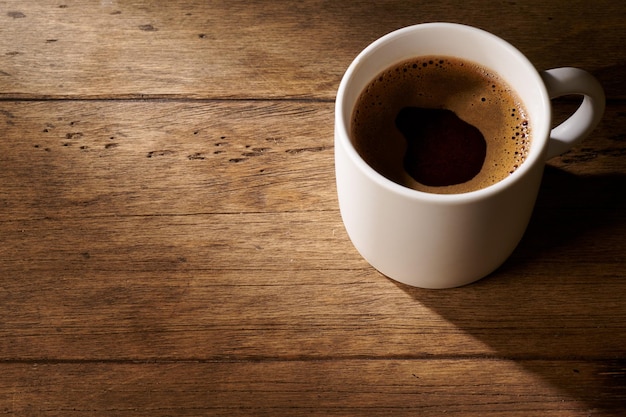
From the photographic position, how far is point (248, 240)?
0.85m

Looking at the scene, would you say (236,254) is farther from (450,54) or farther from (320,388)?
(450,54)

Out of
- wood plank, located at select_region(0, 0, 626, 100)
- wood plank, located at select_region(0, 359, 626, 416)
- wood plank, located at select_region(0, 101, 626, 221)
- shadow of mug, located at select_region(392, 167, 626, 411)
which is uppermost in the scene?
wood plank, located at select_region(0, 0, 626, 100)

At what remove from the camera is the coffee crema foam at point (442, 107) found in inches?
29.8

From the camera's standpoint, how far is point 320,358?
798mm

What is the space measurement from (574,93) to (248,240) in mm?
308

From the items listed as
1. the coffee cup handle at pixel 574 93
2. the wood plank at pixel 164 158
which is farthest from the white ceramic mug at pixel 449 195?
the wood plank at pixel 164 158

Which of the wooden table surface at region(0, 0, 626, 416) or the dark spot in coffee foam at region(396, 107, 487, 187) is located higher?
the dark spot in coffee foam at region(396, 107, 487, 187)

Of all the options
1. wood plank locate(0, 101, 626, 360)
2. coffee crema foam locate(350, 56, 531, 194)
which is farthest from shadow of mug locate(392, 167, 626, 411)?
coffee crema foam locate(350, 56, 531, 194)

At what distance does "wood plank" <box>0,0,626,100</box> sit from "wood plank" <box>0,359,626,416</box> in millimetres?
278

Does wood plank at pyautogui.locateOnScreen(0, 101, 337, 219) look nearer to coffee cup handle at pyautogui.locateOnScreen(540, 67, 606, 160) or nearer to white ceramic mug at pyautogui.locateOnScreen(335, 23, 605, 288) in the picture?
white ceramic mug at pyautogui.locateOnScreen(335, 23, 605, 288)

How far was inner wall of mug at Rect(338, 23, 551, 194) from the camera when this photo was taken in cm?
73

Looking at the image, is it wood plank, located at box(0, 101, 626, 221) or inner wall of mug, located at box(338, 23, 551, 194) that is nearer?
inner wall of mug, located at box(338, 23, 551, 194)

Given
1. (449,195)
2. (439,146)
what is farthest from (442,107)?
(449,195)

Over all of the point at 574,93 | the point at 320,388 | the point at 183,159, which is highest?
the point at 574,93
